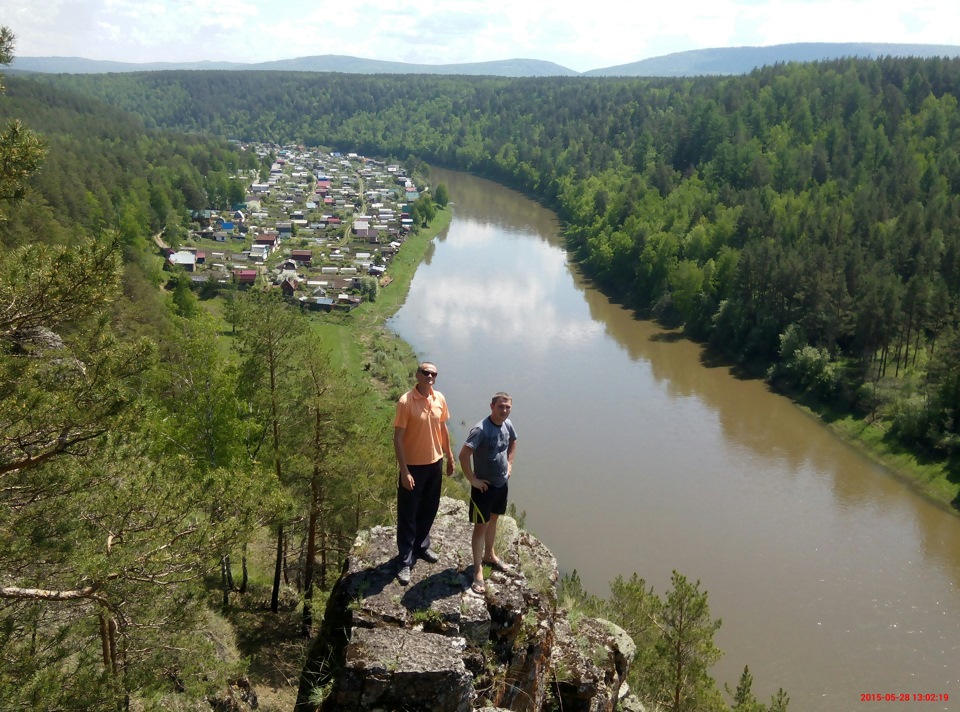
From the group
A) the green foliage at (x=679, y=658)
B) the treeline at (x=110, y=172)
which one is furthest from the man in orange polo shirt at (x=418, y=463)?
the treeline at (x=110, y=172)

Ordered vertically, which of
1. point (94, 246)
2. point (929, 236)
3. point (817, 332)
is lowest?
point (817, 332)

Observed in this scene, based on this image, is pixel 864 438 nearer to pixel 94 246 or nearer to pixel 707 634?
pixel 707 634

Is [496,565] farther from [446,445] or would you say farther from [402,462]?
[402,462]

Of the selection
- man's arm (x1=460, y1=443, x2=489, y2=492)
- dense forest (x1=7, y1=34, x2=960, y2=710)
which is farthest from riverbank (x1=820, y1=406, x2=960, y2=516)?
man's arm (x1=460, y1=443, x2=489, y2=492)

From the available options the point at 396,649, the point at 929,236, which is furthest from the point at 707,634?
the point at 929,236

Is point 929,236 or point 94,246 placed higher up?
point 94,246

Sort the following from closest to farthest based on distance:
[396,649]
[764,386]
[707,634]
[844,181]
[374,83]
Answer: [396,649], [707,634], [764,386], [844,181], [374,83]
